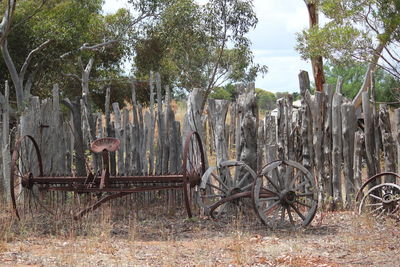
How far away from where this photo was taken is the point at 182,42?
24.0 m

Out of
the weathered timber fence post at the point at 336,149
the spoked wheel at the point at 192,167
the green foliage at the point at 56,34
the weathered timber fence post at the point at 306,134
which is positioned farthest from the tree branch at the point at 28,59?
the weathered timber fence post at the point at 336,149

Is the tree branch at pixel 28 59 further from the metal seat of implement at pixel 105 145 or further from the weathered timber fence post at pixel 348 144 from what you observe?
the weathered timber fence post at pixel 348 144

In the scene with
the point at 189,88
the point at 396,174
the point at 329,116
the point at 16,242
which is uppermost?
the point at 189,88

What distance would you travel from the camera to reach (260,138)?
1065cm

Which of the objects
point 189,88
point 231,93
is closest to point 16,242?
point 189,88

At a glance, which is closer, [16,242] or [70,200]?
[16,242]

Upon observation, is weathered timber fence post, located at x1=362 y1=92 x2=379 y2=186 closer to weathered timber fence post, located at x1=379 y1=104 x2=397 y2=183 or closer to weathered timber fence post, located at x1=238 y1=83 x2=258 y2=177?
weathered timber fence post, located at x1=379 y1=104 x2=397 y2=183

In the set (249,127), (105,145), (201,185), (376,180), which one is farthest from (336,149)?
(105,145)

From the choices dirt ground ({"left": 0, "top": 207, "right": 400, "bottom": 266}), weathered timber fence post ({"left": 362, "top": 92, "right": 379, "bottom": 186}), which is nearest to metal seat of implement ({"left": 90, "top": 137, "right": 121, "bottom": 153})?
dirt ground ({"left": 0, "top": 207, "right": 400, "bottom": 266})

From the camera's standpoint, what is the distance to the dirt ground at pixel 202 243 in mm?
6297

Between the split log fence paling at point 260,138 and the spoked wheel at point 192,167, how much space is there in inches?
10.4

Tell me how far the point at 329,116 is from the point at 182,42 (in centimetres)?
1515

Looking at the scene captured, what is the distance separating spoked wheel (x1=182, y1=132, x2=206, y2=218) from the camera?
814 cm

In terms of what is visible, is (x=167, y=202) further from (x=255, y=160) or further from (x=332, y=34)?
(x=332, y=34)
